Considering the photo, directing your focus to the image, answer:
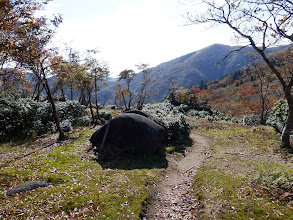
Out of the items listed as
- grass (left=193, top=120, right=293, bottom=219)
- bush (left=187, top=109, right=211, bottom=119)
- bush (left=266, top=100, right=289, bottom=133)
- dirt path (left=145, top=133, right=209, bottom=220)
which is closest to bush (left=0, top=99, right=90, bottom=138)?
dirt path (left=145, top=133, right=209, bottom=220)

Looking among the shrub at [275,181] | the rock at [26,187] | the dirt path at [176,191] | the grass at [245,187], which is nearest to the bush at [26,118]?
the rock at [26,187]

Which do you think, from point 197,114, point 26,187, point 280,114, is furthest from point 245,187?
point 197,114

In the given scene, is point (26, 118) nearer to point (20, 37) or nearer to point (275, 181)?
point (20, 37)

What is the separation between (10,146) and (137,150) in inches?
365

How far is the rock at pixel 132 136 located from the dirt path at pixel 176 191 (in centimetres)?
186

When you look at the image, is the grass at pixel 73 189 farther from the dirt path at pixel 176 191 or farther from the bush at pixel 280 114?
the bush at pixel 280 114

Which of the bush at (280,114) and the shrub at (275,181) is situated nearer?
the shrub at (275,181)

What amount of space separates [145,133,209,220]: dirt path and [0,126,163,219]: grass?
0.51 m

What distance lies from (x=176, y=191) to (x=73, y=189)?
4.60 m

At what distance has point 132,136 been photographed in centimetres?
1174

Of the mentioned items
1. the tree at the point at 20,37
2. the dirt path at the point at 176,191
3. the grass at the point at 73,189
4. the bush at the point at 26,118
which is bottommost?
the dirt path at the point at 176,191

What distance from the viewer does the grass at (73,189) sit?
5.72 meters

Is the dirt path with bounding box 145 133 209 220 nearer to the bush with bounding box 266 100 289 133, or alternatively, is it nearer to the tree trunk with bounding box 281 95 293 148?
the tree trunk with bounding box 281 95 293 148

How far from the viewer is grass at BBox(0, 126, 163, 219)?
18.8ft
